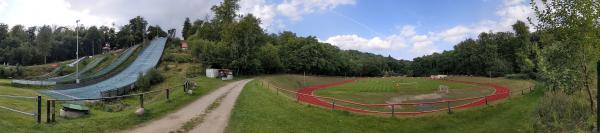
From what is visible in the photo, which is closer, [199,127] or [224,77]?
[199,127]

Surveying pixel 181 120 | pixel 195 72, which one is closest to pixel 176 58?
pixel 195 72

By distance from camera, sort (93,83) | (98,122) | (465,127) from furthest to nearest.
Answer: (93,83) < (465,127) < (98,122)

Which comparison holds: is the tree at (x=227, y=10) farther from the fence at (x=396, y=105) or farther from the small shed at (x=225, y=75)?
the fence at (x=396, y=105)

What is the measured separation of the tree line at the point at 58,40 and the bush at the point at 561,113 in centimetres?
9324

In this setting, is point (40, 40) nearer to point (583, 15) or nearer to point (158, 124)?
point (158, 124)

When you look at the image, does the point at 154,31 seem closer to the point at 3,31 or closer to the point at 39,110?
the point at 3,31

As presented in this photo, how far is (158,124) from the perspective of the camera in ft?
56.1

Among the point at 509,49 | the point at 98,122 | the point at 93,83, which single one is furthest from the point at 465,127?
the point at 509,49

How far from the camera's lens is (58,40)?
395 feet

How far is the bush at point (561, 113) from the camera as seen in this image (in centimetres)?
1652

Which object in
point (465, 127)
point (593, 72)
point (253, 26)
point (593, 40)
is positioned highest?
point (253, 26)

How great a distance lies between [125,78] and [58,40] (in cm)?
7935

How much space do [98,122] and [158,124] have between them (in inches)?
84.5

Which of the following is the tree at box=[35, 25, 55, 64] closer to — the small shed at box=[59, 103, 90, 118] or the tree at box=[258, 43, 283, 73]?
the tree at box=[258, 43, 283, 73]
